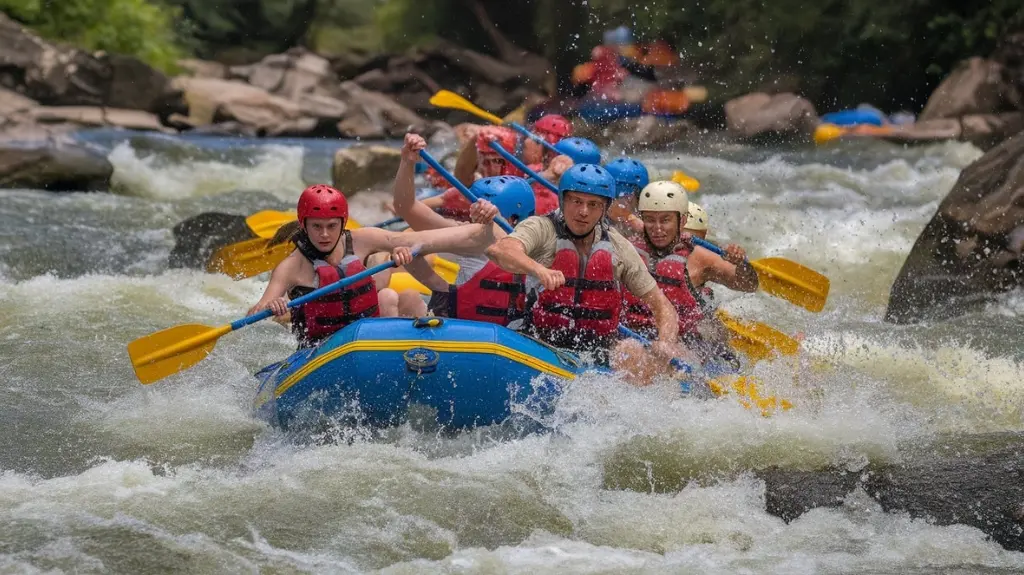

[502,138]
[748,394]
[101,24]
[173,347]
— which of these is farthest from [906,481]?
[101,24]

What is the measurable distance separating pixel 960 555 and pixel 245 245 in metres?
3.93

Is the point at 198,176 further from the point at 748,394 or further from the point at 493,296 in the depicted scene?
the point at 748,394

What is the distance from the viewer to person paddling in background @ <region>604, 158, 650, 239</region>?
7.65 m

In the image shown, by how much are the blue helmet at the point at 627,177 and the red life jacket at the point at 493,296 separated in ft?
6.47

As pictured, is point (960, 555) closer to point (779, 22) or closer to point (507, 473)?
point (507, 473)

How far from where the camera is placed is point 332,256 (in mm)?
5781

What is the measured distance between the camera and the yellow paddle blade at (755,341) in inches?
261

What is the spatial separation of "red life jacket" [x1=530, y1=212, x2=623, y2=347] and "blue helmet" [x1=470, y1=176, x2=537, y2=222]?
22.5 inches

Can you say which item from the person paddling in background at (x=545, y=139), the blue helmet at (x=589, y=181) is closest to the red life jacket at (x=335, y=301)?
the blue helmet at (x=589, y=181)

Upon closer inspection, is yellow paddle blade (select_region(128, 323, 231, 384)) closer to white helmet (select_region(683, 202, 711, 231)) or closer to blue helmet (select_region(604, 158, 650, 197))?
white helmet (select_region(683, 202, 711, 231))

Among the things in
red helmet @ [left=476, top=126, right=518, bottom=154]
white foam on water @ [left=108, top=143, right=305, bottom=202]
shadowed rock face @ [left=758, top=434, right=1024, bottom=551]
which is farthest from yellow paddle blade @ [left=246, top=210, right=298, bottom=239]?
white foam on water @ [left=108, top=143, right=305, bottom=202]

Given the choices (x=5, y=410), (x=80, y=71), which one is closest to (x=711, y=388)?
(x=5, y=410)

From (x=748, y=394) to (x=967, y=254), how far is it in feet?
11.6

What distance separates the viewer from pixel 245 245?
22.6 feet
